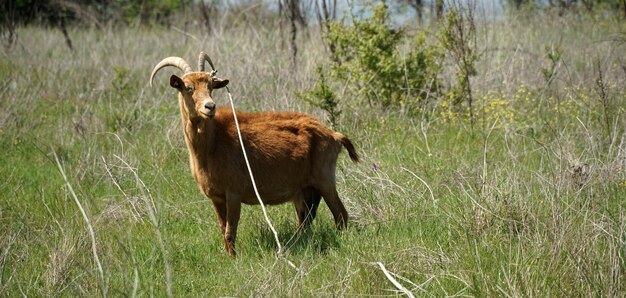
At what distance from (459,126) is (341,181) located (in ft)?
8.30

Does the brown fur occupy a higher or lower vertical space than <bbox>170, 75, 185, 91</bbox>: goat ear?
lower

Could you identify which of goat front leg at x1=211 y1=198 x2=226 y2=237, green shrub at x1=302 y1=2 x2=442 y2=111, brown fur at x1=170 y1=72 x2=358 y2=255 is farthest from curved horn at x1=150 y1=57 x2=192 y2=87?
green shrub at x1=302 y1=2 x2=442 y2=111

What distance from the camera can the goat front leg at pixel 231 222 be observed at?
6.23 metres

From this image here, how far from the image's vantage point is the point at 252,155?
660cm

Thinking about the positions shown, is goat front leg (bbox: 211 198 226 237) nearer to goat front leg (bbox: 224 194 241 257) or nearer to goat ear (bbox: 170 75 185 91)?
goat front leg (bbox: 224 194 241 257)

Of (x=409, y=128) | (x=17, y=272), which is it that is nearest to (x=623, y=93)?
(x=409, y=128)

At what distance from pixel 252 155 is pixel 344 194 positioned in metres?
1.07

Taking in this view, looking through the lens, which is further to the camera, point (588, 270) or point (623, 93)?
point (623, 93)

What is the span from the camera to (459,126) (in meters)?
9.54

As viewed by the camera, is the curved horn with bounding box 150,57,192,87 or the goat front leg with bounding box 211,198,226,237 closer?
the curved horn with bounding box 150,57,192,87

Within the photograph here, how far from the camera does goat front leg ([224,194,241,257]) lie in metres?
6.23

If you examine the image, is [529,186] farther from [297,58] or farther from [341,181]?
[297,58]

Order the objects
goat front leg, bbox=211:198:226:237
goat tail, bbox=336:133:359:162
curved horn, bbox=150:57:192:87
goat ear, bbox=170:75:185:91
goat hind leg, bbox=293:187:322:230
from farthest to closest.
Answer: goat tail, bbox=336:133:359:162, goat hind leg, bbox=293:187:322:230, goat front leg, bbox=211:198:226:237, curved horn, bbox=150:57:192:87, goat ear, bbox=170:75:185:91

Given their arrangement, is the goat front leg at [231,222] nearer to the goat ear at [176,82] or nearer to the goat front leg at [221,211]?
the goat front leg at [221,211]
